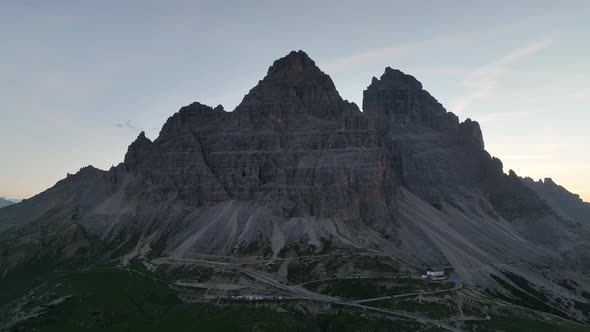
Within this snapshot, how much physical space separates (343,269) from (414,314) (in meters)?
42.5

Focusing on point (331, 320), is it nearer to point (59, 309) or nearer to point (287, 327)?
point (287, 327)

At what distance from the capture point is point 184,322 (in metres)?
162

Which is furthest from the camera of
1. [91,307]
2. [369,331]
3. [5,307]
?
[5,307]

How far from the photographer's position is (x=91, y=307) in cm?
17250

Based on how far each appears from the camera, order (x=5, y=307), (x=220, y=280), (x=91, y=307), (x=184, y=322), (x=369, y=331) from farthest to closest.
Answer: (x=220, y=280) < (x=5, y=307) < (x=91, y=307) < (x=184, y=322) < (x=369, y=331)

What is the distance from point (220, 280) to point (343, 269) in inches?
1901

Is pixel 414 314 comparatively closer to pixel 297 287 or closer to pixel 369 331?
pixel 369 331

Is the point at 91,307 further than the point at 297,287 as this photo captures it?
No

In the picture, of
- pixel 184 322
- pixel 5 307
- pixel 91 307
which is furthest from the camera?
pixel 5 307

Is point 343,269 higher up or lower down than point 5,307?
higher up

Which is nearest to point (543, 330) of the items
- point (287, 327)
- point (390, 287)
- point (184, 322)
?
point (390, 287)

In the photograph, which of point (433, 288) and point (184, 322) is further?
point (433, 288)

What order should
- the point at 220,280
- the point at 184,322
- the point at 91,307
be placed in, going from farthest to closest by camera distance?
the point at 220,280
the point at 91,307
the point at 184,322

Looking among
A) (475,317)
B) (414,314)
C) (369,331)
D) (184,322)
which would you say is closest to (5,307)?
(184,322)
